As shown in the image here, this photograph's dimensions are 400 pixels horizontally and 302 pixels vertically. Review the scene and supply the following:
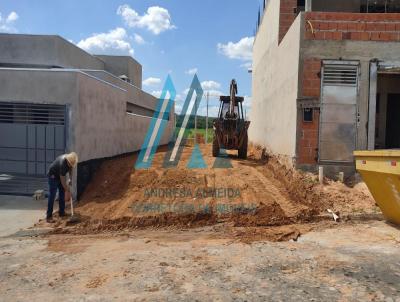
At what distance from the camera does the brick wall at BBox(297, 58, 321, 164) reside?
10.4 meters

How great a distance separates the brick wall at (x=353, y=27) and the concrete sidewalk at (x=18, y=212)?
8.21m

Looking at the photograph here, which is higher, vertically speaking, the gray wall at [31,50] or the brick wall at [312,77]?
the gray wall at [31,50]

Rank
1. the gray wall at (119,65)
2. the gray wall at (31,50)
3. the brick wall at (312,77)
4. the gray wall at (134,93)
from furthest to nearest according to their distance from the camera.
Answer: the gray wall at (119,65) → the gray wall at (134,93) → the gray wall at (31,50) → the brick wall at (312,77)

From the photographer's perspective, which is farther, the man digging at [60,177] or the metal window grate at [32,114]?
the metal window grate at [32,114]

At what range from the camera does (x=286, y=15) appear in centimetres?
1488

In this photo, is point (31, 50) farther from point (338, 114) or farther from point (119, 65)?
point (338, 114)

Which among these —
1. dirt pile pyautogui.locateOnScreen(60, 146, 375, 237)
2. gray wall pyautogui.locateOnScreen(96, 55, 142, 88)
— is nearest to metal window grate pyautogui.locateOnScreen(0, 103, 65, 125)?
dirt pile pyautogui.locateOnScreen(60, 146, 375, 237)

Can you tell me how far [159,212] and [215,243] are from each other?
7.05 feet

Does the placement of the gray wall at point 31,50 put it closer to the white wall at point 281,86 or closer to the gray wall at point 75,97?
the gray wall at point 75,97

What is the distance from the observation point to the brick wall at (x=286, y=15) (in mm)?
14773

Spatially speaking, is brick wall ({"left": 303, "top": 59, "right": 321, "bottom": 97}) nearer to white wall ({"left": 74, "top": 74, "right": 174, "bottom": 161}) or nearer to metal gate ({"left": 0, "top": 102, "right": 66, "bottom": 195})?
white wall ({"left": 74, "top": 74, "right": 174, "bottom": 161})

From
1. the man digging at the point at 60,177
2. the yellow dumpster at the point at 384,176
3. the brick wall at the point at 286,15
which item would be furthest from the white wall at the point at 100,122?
the yellow dumpster at the point at 384,176

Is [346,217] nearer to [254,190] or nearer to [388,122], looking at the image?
[254,190]

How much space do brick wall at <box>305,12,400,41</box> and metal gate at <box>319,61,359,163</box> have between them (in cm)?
83
